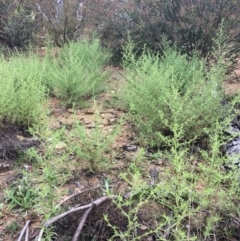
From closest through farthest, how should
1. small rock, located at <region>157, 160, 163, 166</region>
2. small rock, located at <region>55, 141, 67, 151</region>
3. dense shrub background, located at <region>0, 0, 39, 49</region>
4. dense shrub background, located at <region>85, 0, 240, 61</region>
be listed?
small rock, located at <region>157, 160, 163, 166</region>, small rock, located at <region>55, 141, 67, 151</region>, dense shrub background, located at <region>85, 0, 240, 61</region>, dense shrub background, located at <region>0, 0, 39, 49</region>

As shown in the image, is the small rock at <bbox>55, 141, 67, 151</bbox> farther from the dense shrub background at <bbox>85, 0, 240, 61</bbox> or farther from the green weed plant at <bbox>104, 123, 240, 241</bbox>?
the dense shrub background at <bbox>85, 0, 240, 61</bbox>

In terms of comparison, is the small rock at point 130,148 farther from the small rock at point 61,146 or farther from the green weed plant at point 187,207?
the green weed plant at point 187,207

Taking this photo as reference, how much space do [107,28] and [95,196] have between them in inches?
180

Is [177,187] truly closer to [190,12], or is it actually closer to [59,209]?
[59,209]

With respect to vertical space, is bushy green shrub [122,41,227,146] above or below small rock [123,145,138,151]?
above

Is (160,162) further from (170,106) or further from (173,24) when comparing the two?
(173,24)

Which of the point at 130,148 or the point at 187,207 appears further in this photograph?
the point at 130,148

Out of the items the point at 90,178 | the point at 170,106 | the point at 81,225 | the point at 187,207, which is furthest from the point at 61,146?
the point at 187,207

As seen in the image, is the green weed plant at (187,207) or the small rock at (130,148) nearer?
the green weed plant at (187,207)

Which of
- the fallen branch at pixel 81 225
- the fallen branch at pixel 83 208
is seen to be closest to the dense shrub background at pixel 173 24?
the fallen branch at pixel 83 208

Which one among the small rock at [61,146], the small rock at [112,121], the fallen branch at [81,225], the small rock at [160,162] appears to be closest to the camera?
the fallen branch at [81,225]

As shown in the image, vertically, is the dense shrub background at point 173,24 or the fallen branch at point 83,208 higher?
the dense shrub background at point 173,24

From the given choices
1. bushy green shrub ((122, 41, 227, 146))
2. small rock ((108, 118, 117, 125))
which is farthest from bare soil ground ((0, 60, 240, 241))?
bushy green shrub ((122, 41, 227, 146))

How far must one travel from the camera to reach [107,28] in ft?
20.6
